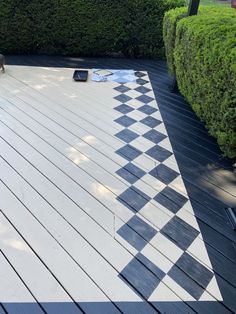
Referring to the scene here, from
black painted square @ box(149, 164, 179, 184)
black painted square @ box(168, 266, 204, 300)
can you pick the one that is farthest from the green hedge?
black painted square @ box(168, 266, 204, 300)

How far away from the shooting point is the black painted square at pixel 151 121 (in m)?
Result: 3.22

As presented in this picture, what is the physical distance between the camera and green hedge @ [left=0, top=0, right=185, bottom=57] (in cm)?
455

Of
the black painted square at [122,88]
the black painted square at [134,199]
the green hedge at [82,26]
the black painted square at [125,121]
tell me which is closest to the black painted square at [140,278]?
the black painted square at [134,199]

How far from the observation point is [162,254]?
6.08 ft

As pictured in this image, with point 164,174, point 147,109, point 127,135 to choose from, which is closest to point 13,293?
point 164,174

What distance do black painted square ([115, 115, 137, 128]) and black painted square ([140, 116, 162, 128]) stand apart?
0.11m

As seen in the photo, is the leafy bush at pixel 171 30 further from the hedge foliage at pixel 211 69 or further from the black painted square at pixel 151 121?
the black painted square at pixel 151 121

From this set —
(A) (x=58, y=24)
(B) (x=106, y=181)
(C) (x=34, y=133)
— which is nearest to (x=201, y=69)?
(B) (x=106, y=181)

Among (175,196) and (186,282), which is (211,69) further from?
(186,282)

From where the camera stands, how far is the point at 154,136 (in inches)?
120

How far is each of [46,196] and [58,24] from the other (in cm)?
333

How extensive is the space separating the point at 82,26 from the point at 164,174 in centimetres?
313

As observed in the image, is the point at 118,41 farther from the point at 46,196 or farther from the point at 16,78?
the point at 46,196

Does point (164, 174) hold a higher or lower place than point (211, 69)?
lower
